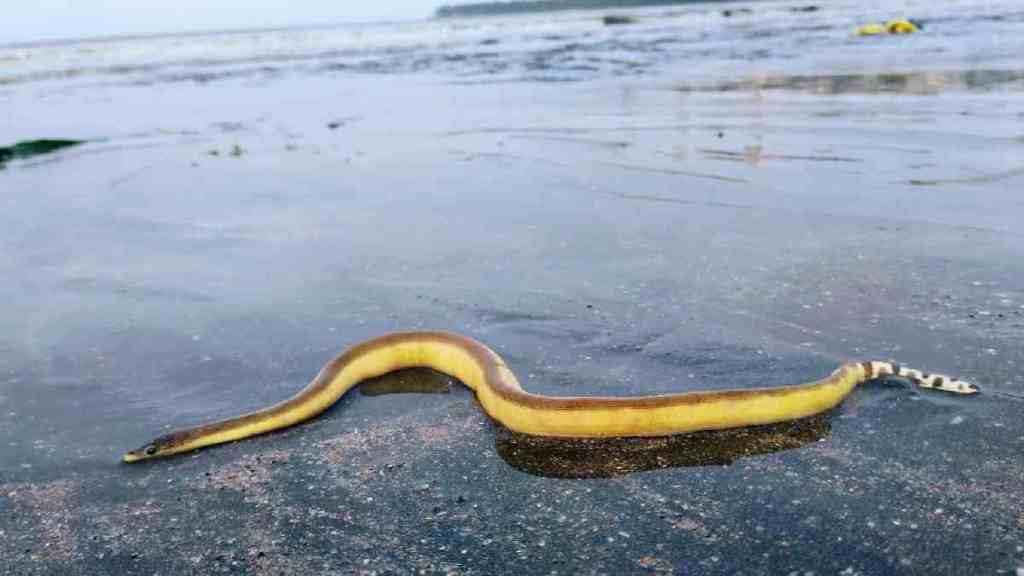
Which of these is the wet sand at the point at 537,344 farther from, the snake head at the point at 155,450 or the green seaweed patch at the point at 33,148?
the green seaweed patch at the point at 33,148

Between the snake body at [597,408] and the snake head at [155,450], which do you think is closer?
the snake body at [597,408]

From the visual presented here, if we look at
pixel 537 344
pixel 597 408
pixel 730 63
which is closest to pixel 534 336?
pixel 537 344

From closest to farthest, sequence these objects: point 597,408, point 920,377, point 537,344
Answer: point 597,408, point 920,377, point 537,344

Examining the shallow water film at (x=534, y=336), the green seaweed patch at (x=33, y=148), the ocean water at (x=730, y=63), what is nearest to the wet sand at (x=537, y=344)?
the shallow water film at (x=534, y=336)

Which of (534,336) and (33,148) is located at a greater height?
(33,148)

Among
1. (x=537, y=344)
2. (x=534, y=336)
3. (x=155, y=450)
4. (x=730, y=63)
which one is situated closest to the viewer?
(x=155, y=450)

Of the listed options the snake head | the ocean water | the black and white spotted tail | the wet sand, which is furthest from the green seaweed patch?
the black and white spotted tail

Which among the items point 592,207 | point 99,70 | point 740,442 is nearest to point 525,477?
point 740,442

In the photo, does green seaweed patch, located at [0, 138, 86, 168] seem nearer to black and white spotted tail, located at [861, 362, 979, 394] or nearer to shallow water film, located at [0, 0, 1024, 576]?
shallow water film, located at [0, 0, 1024, 576]

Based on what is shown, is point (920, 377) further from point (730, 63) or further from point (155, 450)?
point (730, 63)
